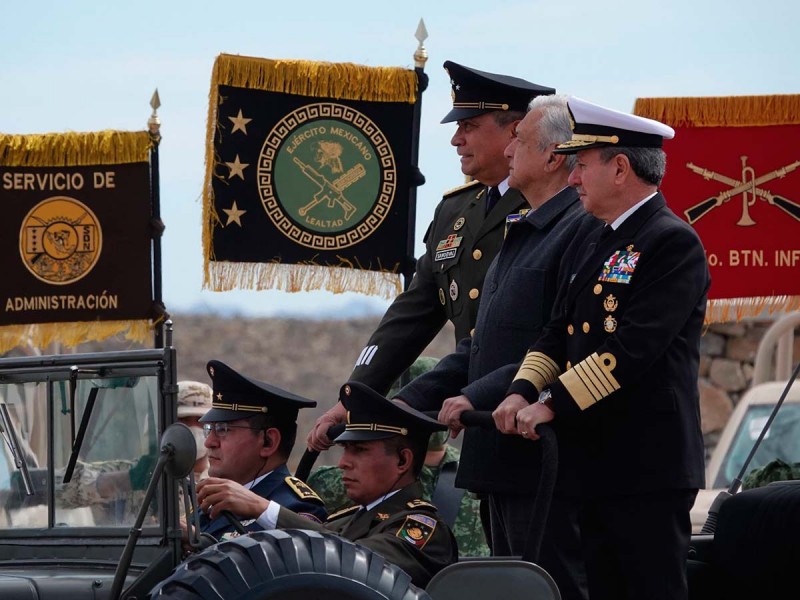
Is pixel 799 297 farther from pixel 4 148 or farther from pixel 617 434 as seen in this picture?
pixel 4 148

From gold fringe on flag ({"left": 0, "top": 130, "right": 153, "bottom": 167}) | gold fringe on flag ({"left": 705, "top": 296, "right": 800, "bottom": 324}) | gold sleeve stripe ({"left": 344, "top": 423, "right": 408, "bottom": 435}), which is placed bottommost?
gold sleeve stripe ({"left": 344, "top": 423, "right": 408, "bottom": 435})

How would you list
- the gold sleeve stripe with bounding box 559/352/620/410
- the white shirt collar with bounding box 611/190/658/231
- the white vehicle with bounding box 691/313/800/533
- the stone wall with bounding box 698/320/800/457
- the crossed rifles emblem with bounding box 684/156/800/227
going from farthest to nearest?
1. the stone wall with bounding box 698/320/800/457
2. the white vehicle with bounding box 691/313/800/533
3. the crossed rifles emblem with bounding box 684/156/800/227
4. the white shirt collar with bounding box 611/190/658/231
5. the gold sleeve stripe with bounding box 559/352/620/410

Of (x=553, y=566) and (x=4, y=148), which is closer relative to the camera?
(x=553, y=566)

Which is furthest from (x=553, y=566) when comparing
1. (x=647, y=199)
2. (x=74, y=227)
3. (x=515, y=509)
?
(x=74, y=227)

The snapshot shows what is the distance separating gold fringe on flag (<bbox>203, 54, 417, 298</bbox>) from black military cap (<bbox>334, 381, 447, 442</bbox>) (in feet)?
8.73

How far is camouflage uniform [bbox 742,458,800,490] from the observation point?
5816 millimetres

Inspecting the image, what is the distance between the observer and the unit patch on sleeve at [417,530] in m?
4.52

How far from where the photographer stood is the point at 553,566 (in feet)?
14.5

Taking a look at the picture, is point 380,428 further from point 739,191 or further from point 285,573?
point 739,191

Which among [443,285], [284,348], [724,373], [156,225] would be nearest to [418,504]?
[443,285]

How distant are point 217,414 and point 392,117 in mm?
2540

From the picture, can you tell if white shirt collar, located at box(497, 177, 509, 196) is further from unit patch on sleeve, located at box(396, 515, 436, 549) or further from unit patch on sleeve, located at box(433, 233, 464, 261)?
unit patch on sleeve, located at box(396, 515, 436, 549)

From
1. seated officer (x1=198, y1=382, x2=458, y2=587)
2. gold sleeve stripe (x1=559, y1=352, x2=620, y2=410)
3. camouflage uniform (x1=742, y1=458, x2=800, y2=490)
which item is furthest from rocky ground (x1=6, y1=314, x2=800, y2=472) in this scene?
gold sleeve stripe (x1=559, y1=352, x2=620, y2=410)

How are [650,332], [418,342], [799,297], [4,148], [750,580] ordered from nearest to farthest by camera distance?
[650,332], [750,580], [418,342], [799,297], [4,148]
